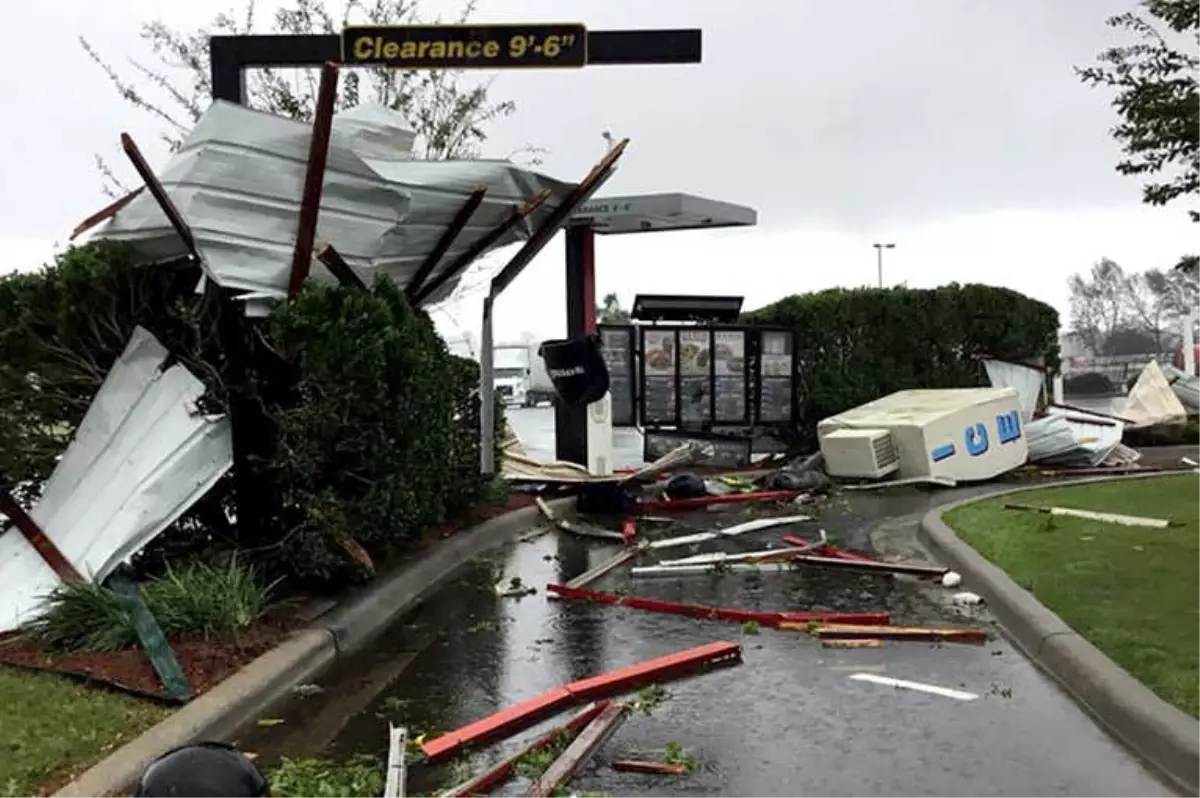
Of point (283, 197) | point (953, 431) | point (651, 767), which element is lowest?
point (651, 767)

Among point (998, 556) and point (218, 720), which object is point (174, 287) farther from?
point (998, 556)

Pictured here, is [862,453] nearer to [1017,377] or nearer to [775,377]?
[775,377]

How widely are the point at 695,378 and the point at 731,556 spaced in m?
8.38

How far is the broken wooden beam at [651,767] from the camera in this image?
4906mm

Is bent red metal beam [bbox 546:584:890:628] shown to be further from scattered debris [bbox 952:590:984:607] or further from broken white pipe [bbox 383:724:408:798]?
broken white pipe [bbox 383:724:408:798]

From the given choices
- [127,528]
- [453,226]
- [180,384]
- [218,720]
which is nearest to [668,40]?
[453,226]

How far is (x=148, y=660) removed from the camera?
6238 millimetres

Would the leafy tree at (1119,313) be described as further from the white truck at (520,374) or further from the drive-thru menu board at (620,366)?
the drive-thru menu board at (620,366)

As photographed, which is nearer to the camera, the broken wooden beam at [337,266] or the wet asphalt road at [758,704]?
the wet asphalt road at [758,704]

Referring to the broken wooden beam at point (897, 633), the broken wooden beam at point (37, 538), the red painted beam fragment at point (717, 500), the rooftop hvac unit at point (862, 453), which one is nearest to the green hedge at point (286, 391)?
the broken wooden beam at point (37, 538)

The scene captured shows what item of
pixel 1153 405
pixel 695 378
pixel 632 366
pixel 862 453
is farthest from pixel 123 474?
pixel 1153 405

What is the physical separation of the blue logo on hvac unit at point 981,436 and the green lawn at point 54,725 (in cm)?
1152

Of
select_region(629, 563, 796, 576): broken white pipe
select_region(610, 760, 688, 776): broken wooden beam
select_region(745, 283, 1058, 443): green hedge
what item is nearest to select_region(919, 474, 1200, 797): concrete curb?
select_region(629, 563, 796, 576): broken white pipe

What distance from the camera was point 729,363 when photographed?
18672mm
